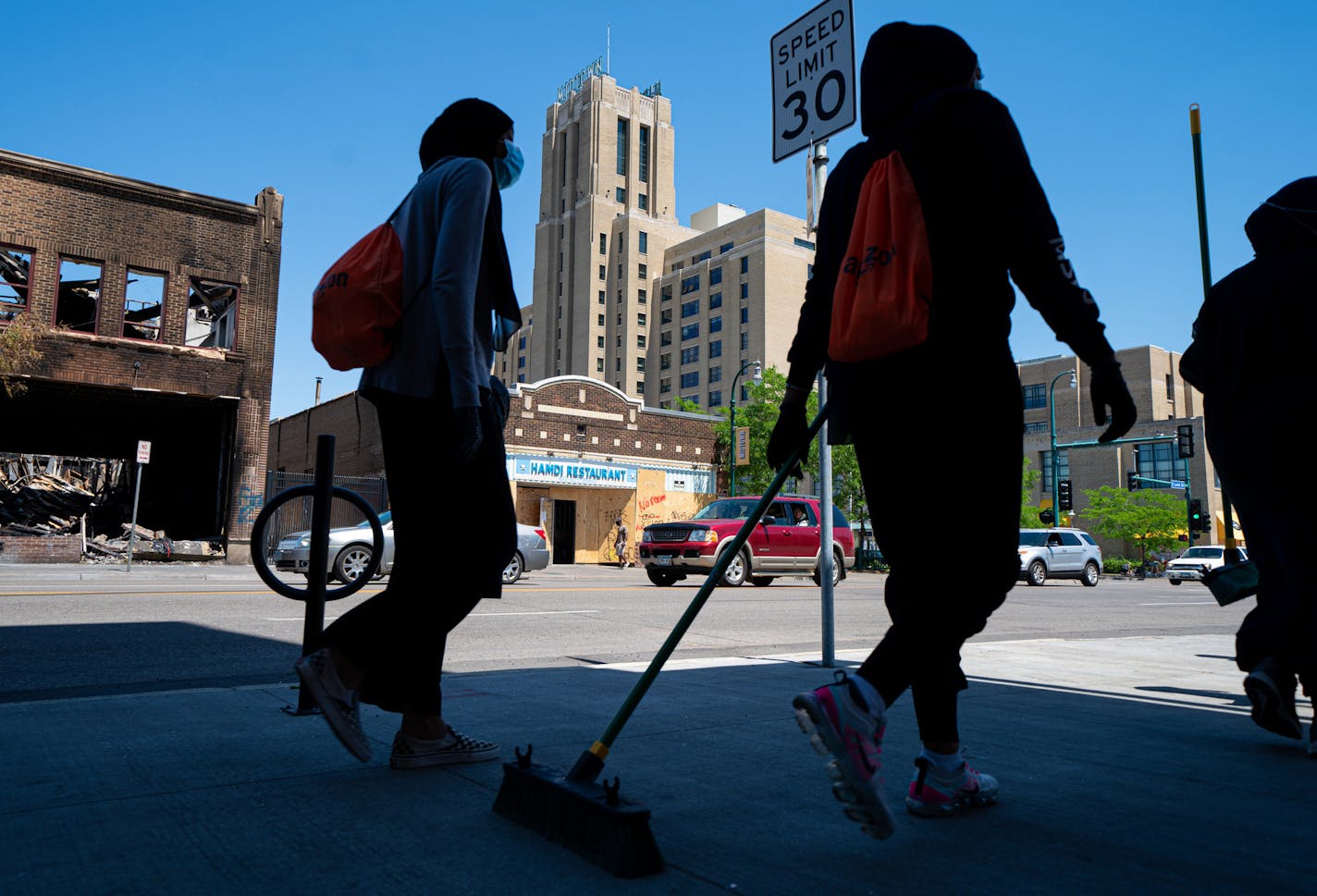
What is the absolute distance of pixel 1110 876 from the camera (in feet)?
6.00

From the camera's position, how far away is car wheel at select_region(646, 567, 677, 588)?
17.9 m

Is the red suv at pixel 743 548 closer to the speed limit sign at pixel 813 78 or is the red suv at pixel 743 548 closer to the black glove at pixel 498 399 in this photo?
the speed limit sign at pixel 813 78

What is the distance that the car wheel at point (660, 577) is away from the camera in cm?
1791

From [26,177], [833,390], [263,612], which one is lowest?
[263,612]

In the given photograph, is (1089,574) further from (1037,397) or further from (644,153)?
(644,153)

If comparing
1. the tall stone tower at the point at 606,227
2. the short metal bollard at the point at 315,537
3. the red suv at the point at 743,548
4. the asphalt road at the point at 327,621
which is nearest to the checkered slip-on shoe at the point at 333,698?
the asphalt road at the point at 327,621

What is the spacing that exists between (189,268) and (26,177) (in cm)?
379

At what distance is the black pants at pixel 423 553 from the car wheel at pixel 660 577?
15.3 m

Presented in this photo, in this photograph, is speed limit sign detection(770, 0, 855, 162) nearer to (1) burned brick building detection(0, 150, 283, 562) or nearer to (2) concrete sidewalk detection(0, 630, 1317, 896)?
(2) concrete sidewalk detection(0, 630, 1317, 896)

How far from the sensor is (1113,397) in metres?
2.09

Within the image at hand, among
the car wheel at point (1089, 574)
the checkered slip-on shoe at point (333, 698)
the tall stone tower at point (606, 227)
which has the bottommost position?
the car wheel at point (1089, 574)

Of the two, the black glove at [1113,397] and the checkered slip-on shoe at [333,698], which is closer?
the black glove at [1113,397]

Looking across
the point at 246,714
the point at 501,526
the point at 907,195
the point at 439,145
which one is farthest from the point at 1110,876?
the point at 246,714

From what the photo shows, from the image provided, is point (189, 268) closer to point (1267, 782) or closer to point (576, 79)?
point (1267, 782)
